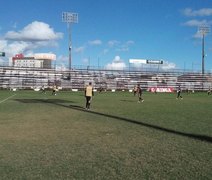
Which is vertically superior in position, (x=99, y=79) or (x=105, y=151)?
(x=99, y=79)

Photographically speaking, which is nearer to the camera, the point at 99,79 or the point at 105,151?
the point at 105,151

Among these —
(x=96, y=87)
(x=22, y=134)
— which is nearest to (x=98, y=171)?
(x=22, y=134)

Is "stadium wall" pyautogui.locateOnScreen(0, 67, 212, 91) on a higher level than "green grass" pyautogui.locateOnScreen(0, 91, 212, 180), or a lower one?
higher

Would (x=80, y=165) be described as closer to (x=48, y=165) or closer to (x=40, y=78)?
(x=48, y=165)

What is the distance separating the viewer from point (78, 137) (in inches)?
514

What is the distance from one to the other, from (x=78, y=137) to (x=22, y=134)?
205cm

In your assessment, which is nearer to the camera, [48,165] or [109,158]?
[48,165]

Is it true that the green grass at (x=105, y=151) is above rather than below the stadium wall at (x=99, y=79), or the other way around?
below

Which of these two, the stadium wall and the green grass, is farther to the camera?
the stadium wall

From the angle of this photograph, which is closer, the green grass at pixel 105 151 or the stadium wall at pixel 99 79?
the green grass at pixel 105 151

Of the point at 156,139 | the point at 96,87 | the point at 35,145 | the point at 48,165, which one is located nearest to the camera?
the point at 48,165

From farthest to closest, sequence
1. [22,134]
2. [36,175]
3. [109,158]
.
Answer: [22,134] → [109,158] → [36,175]

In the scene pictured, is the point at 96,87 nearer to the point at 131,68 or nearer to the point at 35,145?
the point at 131,68

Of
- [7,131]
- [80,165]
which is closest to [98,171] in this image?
[80,165]
